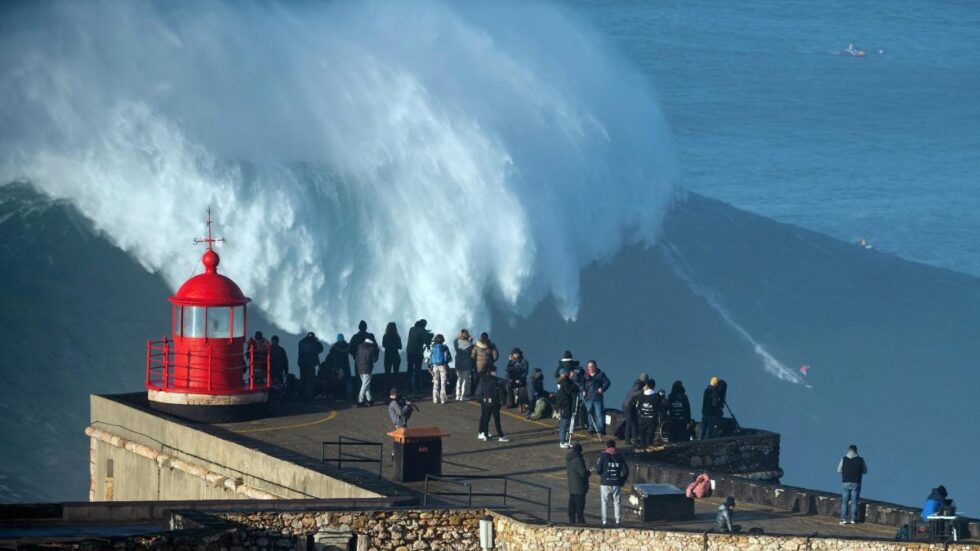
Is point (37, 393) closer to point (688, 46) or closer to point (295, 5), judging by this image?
point (295, 5)

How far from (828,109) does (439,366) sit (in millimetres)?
65880

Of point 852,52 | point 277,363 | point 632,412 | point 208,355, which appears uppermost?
point 852,52

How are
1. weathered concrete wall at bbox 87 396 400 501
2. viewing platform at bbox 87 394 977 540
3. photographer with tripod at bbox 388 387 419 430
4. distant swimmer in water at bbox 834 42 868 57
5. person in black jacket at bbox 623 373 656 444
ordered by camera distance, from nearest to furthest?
viewing platform at bbox 87 394 977 540
weathered concrete wall at bbox 87 396 400 501
photographer with tripod at bbox 388 387 419 430
person in black jacket at bbox 623 373 656 444
distant swimmer in water at bbox 834 42 868 57

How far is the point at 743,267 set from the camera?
61094 mm

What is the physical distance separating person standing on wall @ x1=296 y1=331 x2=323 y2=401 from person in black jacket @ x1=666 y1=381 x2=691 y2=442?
203 inches

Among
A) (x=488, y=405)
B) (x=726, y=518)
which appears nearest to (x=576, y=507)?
(x=726, y=518)

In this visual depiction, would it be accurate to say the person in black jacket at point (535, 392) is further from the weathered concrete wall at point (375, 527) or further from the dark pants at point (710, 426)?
the weathered concrete wall at point (375, 527)

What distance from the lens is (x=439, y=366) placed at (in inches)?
1272

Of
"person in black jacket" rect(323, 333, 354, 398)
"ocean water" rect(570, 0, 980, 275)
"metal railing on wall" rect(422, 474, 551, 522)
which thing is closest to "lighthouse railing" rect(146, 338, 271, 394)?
"person in black jacket" rect(323, 333, 354, 398)

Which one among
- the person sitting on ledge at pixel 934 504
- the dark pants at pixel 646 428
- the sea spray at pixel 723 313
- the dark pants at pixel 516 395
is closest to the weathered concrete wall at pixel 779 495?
the person sitting on ledge at pixel 934 504

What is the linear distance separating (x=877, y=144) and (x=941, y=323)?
103 feet

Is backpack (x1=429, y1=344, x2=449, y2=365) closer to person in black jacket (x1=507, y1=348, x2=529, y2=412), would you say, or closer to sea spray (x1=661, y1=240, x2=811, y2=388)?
person in black jacket (x1=507, y1=348, x2=529, y2=412)

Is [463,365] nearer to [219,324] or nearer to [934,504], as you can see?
[219,324]

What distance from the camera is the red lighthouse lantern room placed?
3022 cm
